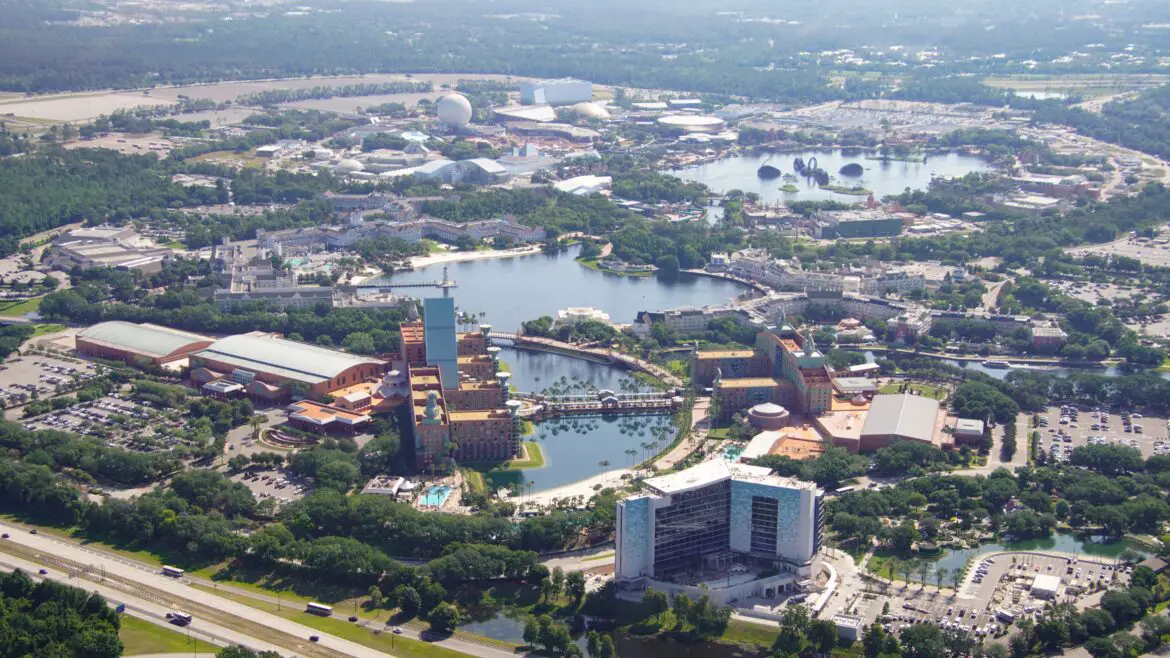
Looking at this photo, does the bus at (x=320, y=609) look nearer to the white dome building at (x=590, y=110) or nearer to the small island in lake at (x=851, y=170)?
the small island in lake at (x=851, y=170)

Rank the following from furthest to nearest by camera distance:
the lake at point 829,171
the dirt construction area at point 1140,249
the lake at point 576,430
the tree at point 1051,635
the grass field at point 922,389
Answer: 1. the lake at point 829,171
2. the dirt construction area at point 1140,249
3. the grass field at point 922,389
4. the lake at point 576,430
5. the tree at point 1051,635

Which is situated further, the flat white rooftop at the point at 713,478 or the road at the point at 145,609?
the flat white rooftop at the point at 713,478

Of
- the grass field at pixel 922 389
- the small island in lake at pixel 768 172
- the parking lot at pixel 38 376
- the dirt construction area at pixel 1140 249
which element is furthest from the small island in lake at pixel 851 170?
the parking lot at pixel 38 376

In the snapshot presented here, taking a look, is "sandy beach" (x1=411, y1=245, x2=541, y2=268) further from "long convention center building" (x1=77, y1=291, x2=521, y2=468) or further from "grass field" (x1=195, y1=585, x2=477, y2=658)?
"grass field" (x1=195, y1=585, x2=477, y2=658)

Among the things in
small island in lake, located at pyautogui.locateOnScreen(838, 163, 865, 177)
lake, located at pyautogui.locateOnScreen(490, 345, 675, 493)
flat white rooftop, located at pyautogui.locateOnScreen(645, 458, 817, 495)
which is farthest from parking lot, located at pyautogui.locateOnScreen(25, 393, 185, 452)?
small island in lake, located at pyautogui.locateOnScreen(838, 163, 865, 177)

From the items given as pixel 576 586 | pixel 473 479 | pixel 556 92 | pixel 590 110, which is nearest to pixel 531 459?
pixel 473 479

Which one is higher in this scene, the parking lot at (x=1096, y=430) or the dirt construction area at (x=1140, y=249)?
the dirt construction area at (x=1140, y=249)

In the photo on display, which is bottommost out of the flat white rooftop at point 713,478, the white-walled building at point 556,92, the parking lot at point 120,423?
the parking lot at point 120,423
